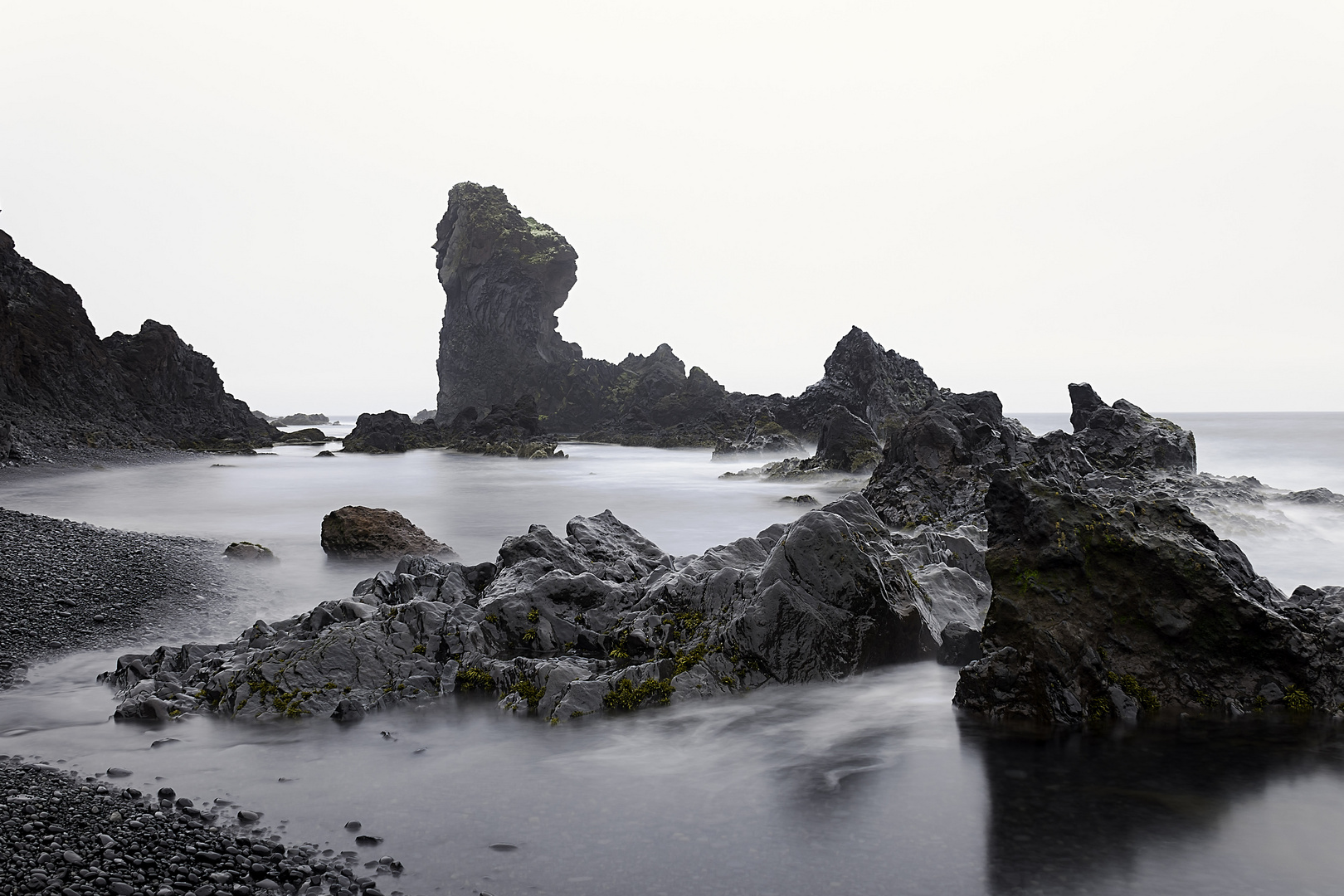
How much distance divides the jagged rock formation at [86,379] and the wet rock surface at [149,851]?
41162 mm

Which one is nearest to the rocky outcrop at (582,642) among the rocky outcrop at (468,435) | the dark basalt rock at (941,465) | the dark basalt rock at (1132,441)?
the dark basalt rock at (941,465)

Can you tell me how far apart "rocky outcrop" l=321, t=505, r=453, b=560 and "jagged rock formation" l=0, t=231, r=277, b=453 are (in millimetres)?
29218

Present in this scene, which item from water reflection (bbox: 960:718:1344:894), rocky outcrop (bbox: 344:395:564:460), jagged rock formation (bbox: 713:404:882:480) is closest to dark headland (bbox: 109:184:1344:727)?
water reflection (bbox: 960:718:1344:894)

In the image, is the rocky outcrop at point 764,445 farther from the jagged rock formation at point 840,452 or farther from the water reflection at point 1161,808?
the water reflection at point 1161,808

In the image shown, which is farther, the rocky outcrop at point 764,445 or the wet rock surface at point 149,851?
the rocky outcrop at point 764,445

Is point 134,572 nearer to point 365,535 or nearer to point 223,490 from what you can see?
point 365,535

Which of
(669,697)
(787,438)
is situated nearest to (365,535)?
(669,697)

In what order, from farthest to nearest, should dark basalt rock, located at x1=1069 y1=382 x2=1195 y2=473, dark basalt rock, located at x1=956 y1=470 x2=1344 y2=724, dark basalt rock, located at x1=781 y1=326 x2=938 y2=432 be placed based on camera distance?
dark basalt rock, located at x1=781 y1=326 x2=938 y2=432 → dark basalt rock, located at x1=1069 y1=382 x2=1195 y2=473 → dark basalt rock, located at x1=956 y1=470 x2=1344 y2=724

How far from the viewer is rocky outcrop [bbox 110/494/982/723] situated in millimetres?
8891

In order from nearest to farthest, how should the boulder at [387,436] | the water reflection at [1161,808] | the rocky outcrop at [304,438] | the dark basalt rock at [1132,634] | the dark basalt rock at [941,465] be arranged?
1. the water reflection at [1161,808]
2. the dark basalt rock at [1132,634]
3. the dark basalt rock at [941,465]
4. the boulder at [387,436]
5. the rocky outcrop at [304,438]

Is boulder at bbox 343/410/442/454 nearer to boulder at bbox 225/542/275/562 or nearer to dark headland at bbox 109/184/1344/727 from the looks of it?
boulder at bbox 225/542/275/562

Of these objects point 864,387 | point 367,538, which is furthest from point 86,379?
point 864,387

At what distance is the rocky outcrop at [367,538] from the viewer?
1886 centimetres

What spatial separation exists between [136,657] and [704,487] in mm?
30950
